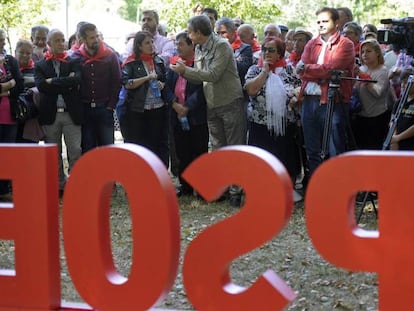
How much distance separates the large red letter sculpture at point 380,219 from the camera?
3021 mm

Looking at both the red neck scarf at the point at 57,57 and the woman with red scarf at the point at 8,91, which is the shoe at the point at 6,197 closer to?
the woman with red scarf at the point at 8,91

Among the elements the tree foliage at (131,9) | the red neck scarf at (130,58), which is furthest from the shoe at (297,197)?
the tree foliage at (131,9)

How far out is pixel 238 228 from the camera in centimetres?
321

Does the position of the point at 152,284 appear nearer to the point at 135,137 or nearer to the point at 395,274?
the point at 395,274

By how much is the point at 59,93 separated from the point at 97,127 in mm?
512

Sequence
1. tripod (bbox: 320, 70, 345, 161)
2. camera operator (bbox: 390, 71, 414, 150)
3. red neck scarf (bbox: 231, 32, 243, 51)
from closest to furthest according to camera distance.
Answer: camera operator (bbox: 390, 71, 414, 150), tripod (bbox: 320, 70, 345, 161), red neck scarf (bbox: 231, 32, 243, 51)

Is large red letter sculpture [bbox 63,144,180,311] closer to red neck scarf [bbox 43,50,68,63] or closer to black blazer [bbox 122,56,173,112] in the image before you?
black blazer [bbox 122,56,173,112]


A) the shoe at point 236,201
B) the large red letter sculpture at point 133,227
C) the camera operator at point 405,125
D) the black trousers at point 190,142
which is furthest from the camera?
the black trousers at point 190,142

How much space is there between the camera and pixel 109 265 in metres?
3.50

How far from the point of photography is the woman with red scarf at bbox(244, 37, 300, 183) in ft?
20.6

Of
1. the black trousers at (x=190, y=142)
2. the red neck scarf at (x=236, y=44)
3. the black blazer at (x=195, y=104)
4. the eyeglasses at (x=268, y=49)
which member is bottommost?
the black trousers at (x=190, y=142)

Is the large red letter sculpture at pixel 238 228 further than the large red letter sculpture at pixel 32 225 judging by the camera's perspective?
No

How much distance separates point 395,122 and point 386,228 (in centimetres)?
257

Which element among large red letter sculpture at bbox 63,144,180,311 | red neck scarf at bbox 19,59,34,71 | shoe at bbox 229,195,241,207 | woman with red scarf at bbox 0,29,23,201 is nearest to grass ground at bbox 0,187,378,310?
shoe at bbox 229,195,241,207
